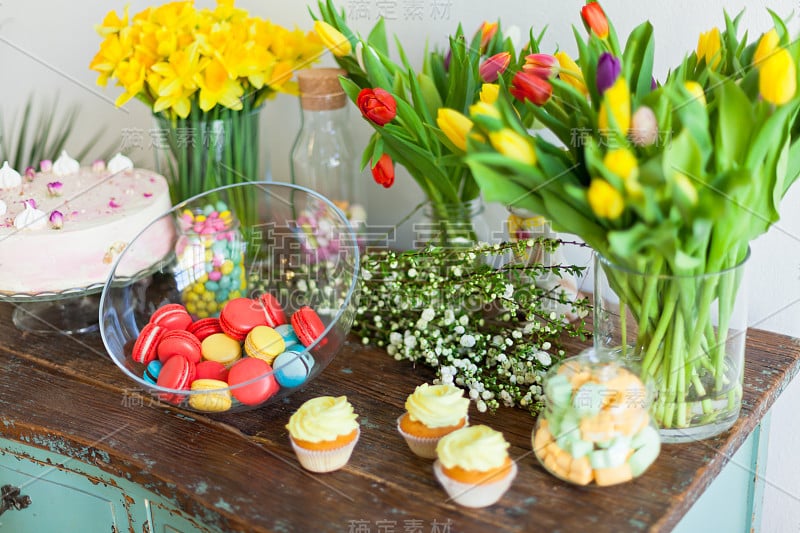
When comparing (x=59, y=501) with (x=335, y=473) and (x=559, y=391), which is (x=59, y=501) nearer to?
(x=335, y=473)

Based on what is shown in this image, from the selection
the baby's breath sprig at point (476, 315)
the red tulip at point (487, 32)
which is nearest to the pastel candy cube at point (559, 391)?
the baby's breath sprig at point (476, 315)

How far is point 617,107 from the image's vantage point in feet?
1.95

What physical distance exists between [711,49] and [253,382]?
0.53 m

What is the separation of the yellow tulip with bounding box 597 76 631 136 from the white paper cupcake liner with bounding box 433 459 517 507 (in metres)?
0.29

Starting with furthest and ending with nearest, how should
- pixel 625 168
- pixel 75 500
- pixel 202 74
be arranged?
pixel 202 74
pixel 75 500
pixel 625 168

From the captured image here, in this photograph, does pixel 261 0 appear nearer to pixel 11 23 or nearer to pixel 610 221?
pixel 11 23

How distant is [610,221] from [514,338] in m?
0.30

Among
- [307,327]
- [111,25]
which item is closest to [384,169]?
[307,327]

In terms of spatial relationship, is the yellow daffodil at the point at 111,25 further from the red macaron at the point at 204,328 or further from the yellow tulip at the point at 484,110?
the yellow tulip at the point at 484,110

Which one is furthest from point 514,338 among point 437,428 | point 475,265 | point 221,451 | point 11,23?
point 11,23

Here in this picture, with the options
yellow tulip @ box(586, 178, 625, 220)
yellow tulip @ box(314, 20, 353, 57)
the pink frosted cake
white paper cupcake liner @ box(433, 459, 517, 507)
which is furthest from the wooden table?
yellow tulip @ box(314, 20, 353, 57)

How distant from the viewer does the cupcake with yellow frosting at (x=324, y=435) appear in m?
0.72

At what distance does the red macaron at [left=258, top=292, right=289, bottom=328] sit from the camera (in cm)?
91

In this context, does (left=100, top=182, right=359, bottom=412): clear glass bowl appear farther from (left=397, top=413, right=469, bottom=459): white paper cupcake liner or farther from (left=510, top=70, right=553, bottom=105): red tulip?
(left=510, top=70, right=553, bottom=105): red tulip
